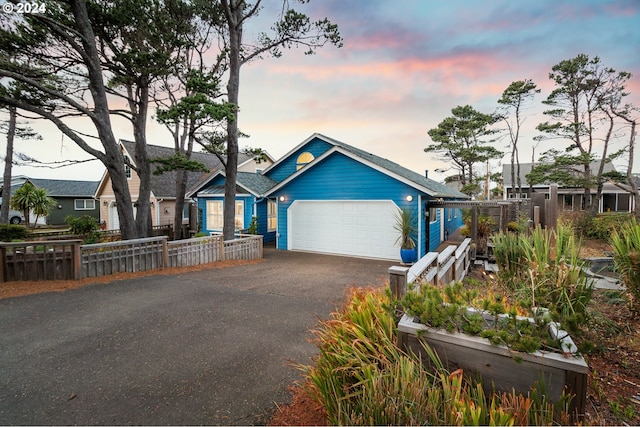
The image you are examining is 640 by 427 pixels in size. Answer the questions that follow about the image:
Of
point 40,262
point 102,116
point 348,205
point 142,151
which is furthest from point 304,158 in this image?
point 40,262

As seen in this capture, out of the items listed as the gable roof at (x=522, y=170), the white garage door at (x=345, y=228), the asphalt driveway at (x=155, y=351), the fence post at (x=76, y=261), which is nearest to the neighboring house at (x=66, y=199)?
the fence post at (x=76, y=261)

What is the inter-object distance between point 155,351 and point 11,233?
50.6 ft

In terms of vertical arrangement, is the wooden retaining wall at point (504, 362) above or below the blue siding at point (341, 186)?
below

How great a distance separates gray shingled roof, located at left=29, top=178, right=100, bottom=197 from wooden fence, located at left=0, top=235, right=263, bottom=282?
88.8 ft

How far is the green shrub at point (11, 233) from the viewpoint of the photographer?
41.7ft

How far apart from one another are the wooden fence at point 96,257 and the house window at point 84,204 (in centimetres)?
2708

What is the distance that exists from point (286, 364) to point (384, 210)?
8.23m

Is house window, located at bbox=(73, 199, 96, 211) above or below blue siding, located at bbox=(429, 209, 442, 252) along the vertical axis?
above

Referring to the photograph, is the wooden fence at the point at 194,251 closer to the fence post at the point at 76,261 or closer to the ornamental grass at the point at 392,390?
the fence post at the point at 76,261

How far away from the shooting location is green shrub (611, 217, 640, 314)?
10.8 ft

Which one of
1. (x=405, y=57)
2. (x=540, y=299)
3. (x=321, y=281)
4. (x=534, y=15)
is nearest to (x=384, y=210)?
(x=321, y=281)

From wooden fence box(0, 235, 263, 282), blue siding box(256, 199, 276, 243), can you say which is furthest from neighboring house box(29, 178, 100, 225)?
wooden fence box(0, 235, 263, 282)

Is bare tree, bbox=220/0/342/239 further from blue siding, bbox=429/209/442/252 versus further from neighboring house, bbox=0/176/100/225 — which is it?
neighboring house, bbox=0/176/100/225

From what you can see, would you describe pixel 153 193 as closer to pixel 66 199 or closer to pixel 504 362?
pixel 66 199
